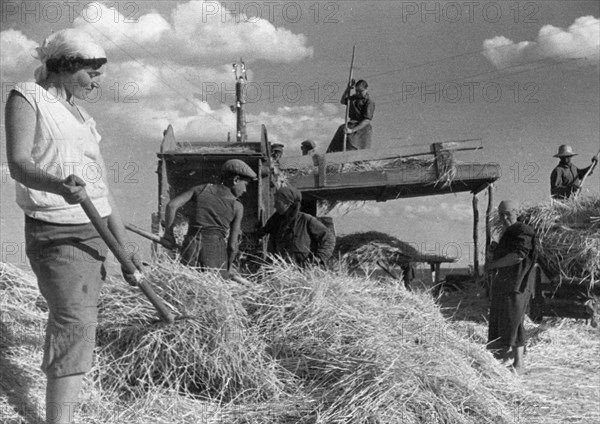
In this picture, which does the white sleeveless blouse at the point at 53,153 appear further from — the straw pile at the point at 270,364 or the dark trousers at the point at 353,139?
the dark trousers at the point at 353,139

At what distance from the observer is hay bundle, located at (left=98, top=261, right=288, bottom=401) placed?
3008mm

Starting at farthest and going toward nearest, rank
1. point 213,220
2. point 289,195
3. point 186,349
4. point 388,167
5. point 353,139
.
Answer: point 353,139 → point 388,167 → point 289,195 → point 213,220 → point 186,349

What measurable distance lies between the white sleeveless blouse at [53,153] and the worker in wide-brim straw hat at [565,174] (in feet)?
25.6

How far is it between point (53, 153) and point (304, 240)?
3.37m

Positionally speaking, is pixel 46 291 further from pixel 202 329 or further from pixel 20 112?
pixel 202 329

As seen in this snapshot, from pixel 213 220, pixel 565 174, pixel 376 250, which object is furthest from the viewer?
pixel 376 250

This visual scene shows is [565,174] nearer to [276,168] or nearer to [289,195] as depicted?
[276,168]

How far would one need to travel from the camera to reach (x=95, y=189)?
2.37 m

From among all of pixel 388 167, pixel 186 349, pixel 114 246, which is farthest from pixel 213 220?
pixel 388 167

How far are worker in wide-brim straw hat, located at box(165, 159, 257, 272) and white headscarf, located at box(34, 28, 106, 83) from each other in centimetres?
248

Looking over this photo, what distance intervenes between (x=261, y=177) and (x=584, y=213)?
381cm

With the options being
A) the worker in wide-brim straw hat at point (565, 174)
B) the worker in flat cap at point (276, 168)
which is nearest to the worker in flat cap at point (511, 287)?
the worker in flat cap at point (276, 168)

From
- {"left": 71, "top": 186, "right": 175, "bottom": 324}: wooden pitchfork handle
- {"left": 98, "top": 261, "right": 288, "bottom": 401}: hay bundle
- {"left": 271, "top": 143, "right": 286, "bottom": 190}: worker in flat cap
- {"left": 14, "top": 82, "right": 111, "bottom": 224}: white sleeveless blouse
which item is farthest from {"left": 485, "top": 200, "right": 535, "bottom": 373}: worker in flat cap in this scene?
{"left": 14, "top": 82, "right": 111, "bottom": 224}: white sleeveless blouse

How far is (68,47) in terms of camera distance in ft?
7.48
